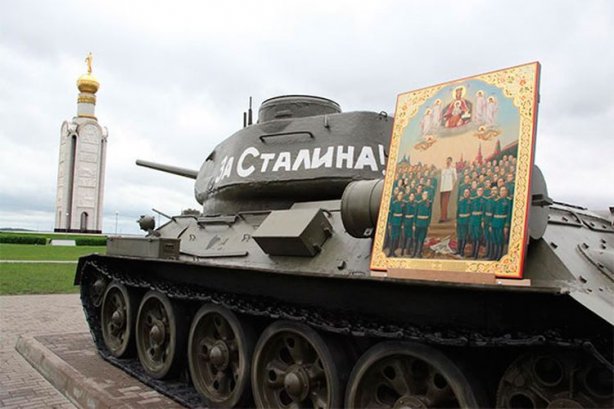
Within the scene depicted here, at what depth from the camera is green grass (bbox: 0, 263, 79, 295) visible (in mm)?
18172

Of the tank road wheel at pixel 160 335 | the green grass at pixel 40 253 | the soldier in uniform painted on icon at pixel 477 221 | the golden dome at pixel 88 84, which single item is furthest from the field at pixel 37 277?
the golden dome at pixel 88 84

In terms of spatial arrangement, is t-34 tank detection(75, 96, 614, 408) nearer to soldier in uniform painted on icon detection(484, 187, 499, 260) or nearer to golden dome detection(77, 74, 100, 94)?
soldier in uniform painted on icon detection(484, 187, 499, 260)

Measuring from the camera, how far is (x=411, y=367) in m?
4.71

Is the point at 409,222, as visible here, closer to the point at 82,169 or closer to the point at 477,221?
the point at 477,221

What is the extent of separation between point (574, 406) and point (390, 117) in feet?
14.3

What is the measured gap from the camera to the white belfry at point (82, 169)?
58688 mm

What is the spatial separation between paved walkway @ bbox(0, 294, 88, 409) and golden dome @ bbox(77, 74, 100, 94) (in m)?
47.8

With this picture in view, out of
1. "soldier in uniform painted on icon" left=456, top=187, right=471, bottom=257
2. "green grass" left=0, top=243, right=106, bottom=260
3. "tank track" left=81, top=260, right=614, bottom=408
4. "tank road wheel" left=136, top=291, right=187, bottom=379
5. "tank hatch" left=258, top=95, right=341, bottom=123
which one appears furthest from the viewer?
"green grass" left=0, top=243, right=106, bottom=260

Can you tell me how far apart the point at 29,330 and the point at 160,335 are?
5227 mm

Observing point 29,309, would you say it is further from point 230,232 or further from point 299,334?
point 299,334

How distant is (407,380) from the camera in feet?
15.3

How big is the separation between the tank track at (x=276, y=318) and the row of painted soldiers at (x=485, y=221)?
623 millimetres

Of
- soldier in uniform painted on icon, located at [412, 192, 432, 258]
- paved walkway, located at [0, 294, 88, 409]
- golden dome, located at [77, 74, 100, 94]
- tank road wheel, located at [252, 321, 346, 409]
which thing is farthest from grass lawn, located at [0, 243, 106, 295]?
golden dome, located at [77, 74, 100, 94]

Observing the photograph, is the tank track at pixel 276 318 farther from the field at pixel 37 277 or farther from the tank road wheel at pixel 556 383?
the field at pixel 37 277
